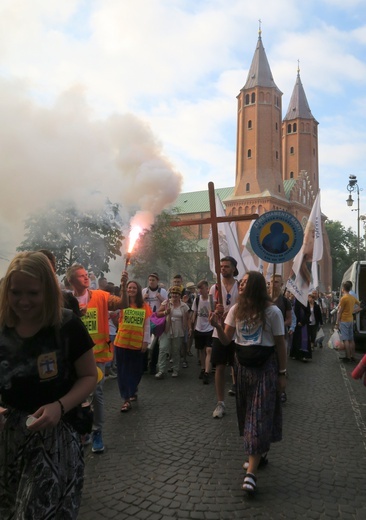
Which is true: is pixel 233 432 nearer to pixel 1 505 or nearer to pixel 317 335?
pixel 1 505

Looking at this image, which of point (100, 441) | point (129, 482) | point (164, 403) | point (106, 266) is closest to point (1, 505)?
point (129, 482)

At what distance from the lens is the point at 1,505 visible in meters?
2.10

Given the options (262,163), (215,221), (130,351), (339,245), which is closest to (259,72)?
(262,163)

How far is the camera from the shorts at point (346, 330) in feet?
35.6

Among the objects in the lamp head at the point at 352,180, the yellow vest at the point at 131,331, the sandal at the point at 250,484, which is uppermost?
the lamp head at the point at 352,180

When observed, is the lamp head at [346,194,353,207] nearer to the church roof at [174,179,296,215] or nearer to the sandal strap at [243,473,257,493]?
the sandal strap at [243,473,257,493]

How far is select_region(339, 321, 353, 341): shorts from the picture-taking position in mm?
10844

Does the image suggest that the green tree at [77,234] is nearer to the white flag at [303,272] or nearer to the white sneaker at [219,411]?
the white flag at [303,272]

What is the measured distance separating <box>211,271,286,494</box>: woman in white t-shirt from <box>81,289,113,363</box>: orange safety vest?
5.35 ft

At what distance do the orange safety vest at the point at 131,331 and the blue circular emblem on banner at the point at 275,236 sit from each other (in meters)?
1.98

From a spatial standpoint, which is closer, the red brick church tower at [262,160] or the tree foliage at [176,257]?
the tree foliage at [176,257]

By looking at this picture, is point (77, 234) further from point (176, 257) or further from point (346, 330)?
point (176, 257)

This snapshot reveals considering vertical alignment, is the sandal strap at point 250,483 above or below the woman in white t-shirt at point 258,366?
below

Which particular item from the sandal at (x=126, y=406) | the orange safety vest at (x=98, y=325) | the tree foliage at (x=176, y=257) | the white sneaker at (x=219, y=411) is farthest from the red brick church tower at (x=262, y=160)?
the orange safety vest at (x=98, y=325)
